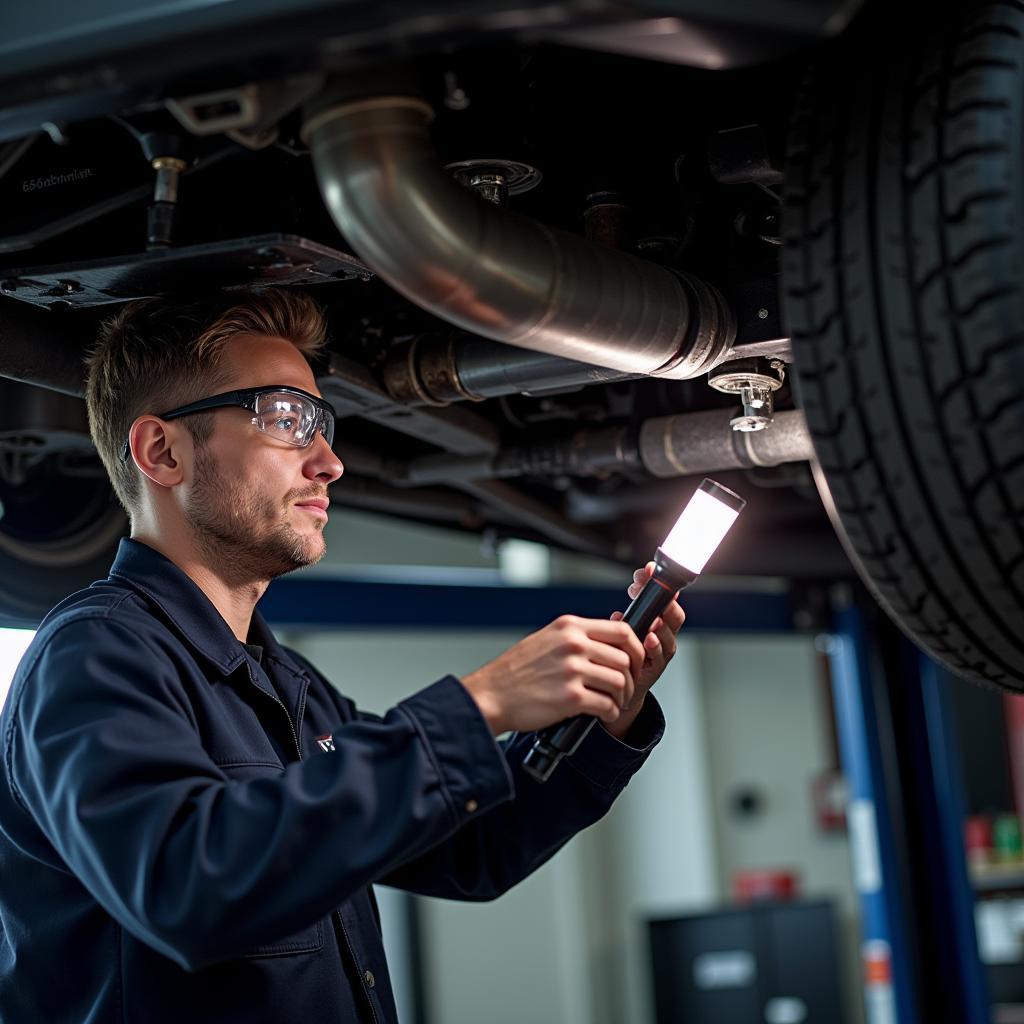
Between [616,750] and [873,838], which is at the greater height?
[616,750]

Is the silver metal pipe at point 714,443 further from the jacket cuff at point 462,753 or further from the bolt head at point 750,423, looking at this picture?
the jacket cuff at point 462,753

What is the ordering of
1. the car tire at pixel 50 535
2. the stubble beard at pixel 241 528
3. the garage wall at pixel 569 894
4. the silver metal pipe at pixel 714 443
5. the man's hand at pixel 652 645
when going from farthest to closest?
the garage wall at pixel 569 894
the car tire at pixel 50 535
the silver metal pipe at pixel 714 443
the stubble beard at pixel 241 528
the man's hand at pixel 652 645

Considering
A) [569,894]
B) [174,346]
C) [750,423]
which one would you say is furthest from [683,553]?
[569,894]

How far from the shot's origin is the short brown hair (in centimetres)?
150

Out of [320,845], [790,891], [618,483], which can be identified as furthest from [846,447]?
[790,891]

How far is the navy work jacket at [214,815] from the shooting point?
106 centimetres

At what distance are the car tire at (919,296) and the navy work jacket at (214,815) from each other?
404 millimetres

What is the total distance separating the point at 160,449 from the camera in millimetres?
1545

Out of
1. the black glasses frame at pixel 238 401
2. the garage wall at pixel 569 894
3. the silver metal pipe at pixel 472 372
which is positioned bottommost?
the garage wall at pixel 569 894

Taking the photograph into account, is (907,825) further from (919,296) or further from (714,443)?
(919,296)

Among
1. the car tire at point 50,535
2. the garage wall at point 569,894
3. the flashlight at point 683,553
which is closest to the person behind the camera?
the flashlight at point 683,553

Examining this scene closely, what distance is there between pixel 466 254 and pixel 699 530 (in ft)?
1.20

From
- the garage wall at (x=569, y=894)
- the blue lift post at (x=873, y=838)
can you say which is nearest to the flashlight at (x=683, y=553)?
the blue lift post at (x=873, y=838)

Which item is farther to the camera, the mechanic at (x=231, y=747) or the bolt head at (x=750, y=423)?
the bolt head at (x=750, y=423)
